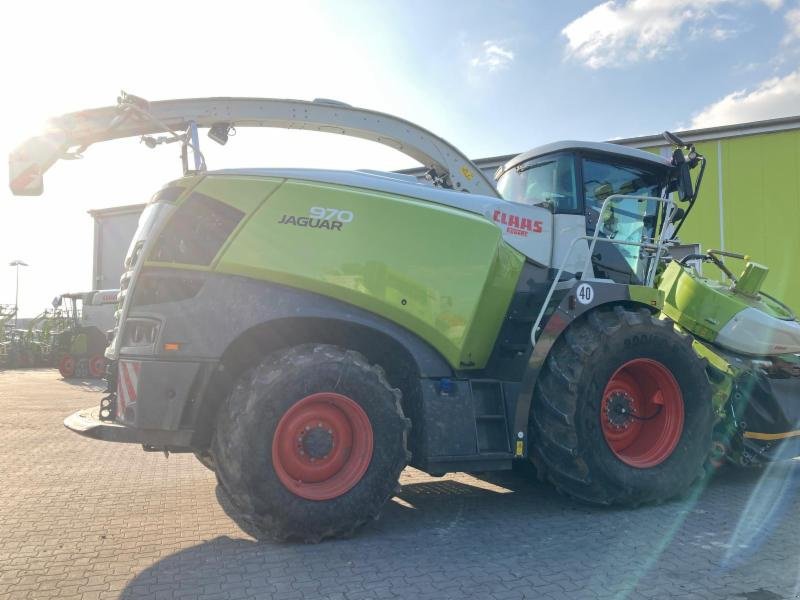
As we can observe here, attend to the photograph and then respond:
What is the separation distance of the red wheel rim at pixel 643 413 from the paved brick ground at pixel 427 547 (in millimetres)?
Result: 438

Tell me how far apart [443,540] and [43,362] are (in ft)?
91.2

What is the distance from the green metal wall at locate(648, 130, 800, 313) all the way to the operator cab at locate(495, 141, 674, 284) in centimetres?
889

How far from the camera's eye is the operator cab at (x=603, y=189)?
209 inches

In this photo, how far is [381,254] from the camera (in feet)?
13.5

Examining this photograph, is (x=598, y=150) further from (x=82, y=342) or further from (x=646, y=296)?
(x=82, y=342)

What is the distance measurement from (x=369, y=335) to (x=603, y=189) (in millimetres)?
2630

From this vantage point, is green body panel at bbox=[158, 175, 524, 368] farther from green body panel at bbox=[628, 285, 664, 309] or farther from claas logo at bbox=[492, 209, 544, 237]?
green body panel at bbox=[628, 285, 664, 309]

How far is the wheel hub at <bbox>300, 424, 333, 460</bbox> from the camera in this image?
3.83 m

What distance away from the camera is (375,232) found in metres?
4.11

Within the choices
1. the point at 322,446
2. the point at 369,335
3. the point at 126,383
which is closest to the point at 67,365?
the point at 126,383

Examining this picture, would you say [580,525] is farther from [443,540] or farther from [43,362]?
[43,362]

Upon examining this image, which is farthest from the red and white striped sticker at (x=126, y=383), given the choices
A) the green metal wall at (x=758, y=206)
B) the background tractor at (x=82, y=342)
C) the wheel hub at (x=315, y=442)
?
the background tractor at (x=82, y=342)

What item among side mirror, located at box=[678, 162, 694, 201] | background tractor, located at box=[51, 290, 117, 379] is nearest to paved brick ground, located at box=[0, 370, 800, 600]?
side mirror, located at box=[678, 162, 694, 201]

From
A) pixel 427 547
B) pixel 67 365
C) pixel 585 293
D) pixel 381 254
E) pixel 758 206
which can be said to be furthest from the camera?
pixel 67 365
